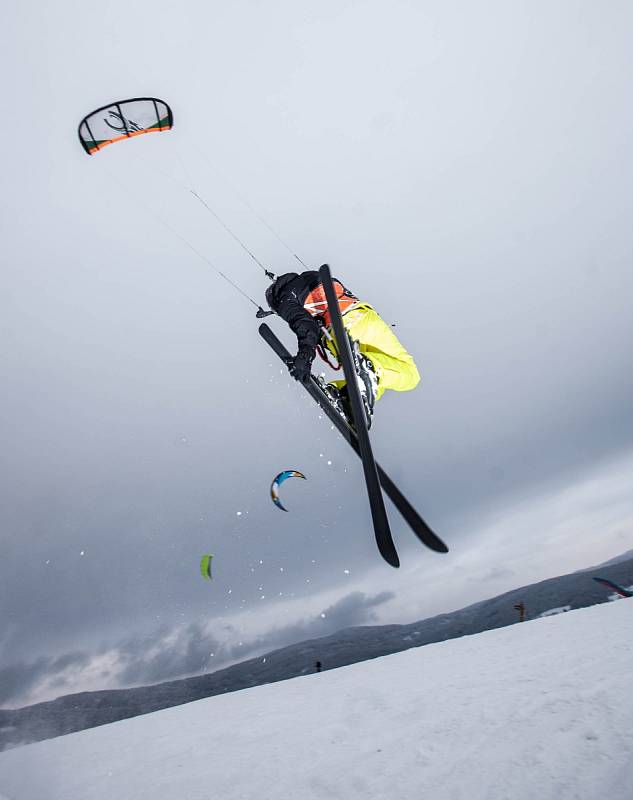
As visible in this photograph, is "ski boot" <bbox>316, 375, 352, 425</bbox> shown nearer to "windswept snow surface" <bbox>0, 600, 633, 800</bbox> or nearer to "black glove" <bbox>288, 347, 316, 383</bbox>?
"black glove" <bbox>288, 347, 316, 383</bbox>

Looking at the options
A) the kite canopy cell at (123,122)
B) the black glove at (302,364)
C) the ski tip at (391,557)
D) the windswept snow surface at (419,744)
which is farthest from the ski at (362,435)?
the kite canopy cell at (123,122)

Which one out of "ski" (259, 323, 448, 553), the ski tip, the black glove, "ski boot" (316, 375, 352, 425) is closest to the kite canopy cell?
"ski" (259, 323, 448, 553)

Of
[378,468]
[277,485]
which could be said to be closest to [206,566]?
[277,485]

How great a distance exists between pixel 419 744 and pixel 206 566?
7782 mm

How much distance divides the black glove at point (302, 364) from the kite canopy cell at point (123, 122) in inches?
223

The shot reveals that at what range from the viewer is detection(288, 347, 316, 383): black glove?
527 centimetres

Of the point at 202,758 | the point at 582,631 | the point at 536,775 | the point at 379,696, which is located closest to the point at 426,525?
the point at 536,775

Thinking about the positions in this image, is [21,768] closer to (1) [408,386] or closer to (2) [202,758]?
(2) [202,758]

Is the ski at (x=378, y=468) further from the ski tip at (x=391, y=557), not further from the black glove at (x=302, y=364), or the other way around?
the ski tip at (x=391, y=557)

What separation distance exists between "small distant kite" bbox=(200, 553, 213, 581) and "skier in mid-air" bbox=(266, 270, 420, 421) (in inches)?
243

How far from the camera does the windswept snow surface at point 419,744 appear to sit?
9.62ft

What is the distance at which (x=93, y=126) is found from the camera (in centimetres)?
758

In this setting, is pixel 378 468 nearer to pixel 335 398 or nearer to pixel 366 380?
pixel 335 398

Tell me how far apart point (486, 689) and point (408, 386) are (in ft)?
13.1
